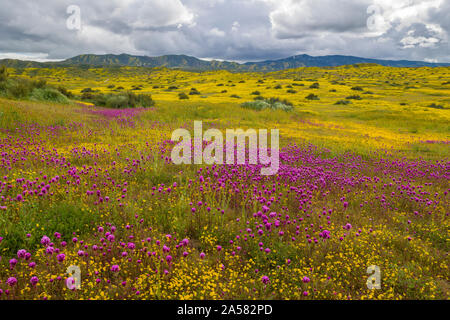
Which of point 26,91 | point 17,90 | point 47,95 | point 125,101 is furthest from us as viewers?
point 125,101

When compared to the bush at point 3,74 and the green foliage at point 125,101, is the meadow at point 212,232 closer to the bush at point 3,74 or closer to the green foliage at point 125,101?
the green foliage at point 125,101

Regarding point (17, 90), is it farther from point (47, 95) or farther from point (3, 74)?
point (3, 74)

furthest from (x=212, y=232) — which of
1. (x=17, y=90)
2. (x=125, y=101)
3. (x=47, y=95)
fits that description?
(x=47, y=95)

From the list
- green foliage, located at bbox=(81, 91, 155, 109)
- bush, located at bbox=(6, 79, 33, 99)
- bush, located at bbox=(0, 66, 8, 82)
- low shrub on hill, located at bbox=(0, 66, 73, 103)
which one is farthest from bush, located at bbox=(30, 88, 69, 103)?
green foliage, located at bbox=(81, 91, 155, 109)

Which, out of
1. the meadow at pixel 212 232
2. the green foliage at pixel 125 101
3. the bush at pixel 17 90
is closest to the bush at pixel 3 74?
the bush at pixel 17 90

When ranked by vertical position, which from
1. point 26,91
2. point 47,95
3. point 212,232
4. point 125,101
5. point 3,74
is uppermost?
point 3,74

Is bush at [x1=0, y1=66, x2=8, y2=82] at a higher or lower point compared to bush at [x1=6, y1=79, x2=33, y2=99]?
higher

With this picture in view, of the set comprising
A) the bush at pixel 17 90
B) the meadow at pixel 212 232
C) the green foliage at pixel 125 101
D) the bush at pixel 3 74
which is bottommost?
the meadow at pixel 212 232

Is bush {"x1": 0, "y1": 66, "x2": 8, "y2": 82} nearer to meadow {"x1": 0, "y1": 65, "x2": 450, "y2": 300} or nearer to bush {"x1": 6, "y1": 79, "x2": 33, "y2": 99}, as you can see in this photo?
bush {"x1": 6, "y1": 79, "x2": 33, "y2": 99}

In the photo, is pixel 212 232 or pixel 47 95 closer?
pixel 212 232

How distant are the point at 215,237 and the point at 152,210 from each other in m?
1.37

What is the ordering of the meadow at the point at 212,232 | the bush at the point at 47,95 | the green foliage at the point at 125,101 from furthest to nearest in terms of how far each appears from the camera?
the green foliage at the point at 125,101 → the bush at the point at 47,95 → the meadow at the point at 212,232

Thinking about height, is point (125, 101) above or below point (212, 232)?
above
